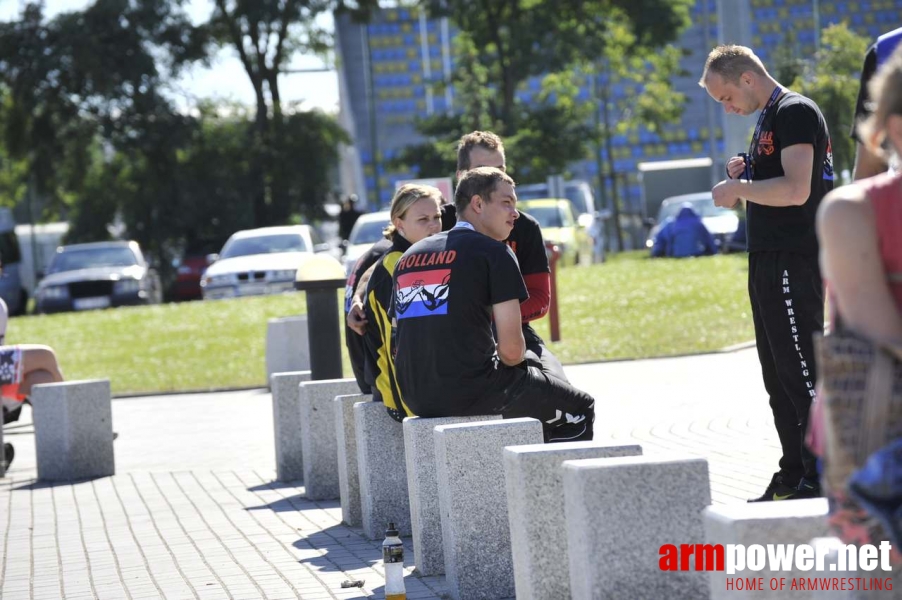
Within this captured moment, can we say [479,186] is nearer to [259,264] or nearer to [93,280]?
[259,264]

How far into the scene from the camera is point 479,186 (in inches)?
254

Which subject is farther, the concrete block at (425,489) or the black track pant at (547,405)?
the black track pant at (547,405)

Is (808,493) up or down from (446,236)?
down

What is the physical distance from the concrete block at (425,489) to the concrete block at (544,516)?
1148 mm

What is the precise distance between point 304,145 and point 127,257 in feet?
45.9

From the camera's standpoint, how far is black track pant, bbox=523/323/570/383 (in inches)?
267

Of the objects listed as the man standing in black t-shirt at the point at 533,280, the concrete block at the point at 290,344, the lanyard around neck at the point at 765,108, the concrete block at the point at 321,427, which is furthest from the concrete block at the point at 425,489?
the concrete block at the point at 290,344

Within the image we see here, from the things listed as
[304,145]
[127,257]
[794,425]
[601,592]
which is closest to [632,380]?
[794,425]

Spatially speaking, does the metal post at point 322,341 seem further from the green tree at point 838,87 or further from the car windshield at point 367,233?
the green tree at point 838,87

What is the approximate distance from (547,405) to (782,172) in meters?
1.40

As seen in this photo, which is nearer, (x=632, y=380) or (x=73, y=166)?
(x=632, y=380)

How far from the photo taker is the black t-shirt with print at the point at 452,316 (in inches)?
238

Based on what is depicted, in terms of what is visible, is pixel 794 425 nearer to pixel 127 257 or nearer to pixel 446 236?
A: pixel 446 236

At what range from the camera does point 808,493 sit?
606 cm
